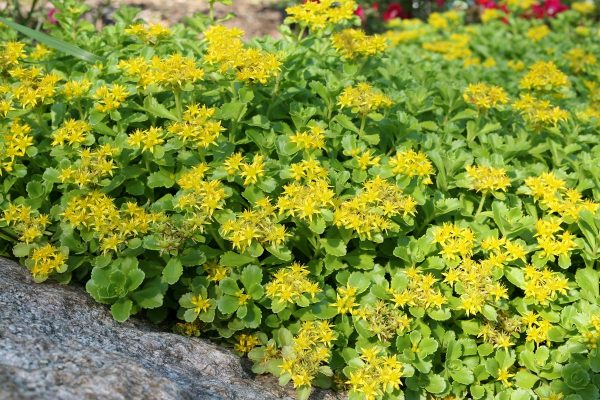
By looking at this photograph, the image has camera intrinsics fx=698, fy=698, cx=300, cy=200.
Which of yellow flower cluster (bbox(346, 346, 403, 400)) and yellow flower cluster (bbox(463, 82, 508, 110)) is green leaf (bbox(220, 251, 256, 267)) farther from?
yellow flower cluster (bbox(463, 82, 508, 110))

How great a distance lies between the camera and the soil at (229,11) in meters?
7.29

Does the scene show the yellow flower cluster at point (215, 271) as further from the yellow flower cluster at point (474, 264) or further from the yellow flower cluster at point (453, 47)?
the yellow flower cluster at point (453, 47)

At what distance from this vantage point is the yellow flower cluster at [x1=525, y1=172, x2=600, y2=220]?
9.06 ft

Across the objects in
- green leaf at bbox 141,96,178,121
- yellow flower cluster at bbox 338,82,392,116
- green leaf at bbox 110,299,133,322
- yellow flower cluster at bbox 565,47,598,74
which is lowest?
green leaf at bbox 110,299,133,322

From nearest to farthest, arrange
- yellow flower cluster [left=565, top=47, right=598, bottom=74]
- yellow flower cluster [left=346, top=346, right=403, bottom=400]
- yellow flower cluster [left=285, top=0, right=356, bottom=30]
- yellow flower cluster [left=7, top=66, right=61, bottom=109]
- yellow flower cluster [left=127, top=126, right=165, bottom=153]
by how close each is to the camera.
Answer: yellow flower cluster [left=346, top=346, right=403, bottom=400], yellow flower cluster [left=127, top=126, right=165, bottom=153], yellow flower cluster [left=7, top=66, right=61, bottom=109], yellow flower cluster [left=285, top=0, right=356, bottom=30], yellow flower cluster [left=565, top=47, right=598, bottom=74]

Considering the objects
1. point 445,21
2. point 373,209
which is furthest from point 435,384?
point 445,21

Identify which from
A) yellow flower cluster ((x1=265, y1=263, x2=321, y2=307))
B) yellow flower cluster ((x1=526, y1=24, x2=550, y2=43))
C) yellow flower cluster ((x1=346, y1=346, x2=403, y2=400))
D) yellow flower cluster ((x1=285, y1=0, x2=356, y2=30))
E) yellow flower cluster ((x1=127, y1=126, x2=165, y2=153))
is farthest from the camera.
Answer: yellow flower cluster ((x1=526, y1=24, x2=550, y2=43))

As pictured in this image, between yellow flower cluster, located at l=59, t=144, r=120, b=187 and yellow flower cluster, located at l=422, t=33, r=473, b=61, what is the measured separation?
3362 mm

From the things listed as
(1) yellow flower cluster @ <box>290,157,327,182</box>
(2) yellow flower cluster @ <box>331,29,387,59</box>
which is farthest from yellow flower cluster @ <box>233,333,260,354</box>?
(2) yellow flower cluster @ <box>331,29,387,59</box>

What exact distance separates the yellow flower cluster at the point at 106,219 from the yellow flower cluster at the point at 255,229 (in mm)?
290

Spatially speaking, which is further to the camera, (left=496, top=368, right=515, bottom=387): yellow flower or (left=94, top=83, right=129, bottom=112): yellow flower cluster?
(left=94, top=83, right=129, bottom=112): yellow flower cluster

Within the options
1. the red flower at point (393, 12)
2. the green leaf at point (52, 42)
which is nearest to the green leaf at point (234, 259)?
the green leaf at point (52, 42)

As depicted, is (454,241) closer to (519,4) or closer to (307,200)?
(307,200)

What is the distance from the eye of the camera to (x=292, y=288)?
7.98 feet
